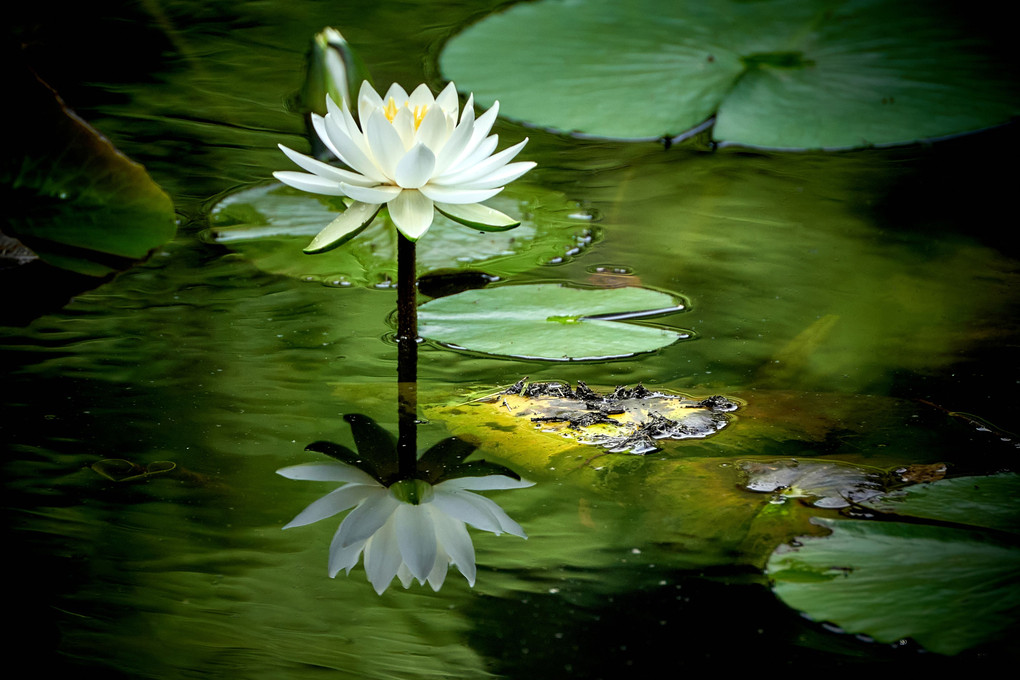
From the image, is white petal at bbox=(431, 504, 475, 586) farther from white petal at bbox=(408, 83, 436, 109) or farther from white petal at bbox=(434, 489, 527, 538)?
white petal at bbox=(408, 83, 436, 109)

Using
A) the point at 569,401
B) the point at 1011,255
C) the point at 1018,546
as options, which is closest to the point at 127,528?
the point at 569,401

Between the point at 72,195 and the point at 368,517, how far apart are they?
1076mm

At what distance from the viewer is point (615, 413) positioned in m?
1.13

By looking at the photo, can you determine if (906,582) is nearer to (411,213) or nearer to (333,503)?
(333,503)

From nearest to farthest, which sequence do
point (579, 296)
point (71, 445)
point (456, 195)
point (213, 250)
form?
point (71, 445) < point (456, 195) < point (579, 296) < point (213, 250)

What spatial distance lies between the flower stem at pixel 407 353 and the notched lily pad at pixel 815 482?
1.38 ft

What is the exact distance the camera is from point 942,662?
0.76 m

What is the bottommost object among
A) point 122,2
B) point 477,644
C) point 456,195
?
point 477,644

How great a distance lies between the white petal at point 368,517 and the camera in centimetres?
91

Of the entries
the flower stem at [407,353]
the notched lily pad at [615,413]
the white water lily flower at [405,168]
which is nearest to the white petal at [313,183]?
the white water lily flower at [405,168]

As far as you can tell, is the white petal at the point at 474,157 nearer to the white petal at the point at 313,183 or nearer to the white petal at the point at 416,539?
the white petal at the point at 313,183

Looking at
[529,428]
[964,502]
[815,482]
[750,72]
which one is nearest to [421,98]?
[529,428]

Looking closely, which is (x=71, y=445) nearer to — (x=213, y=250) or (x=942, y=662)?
(x=213, y=250)

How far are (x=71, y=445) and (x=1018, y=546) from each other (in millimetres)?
1083
